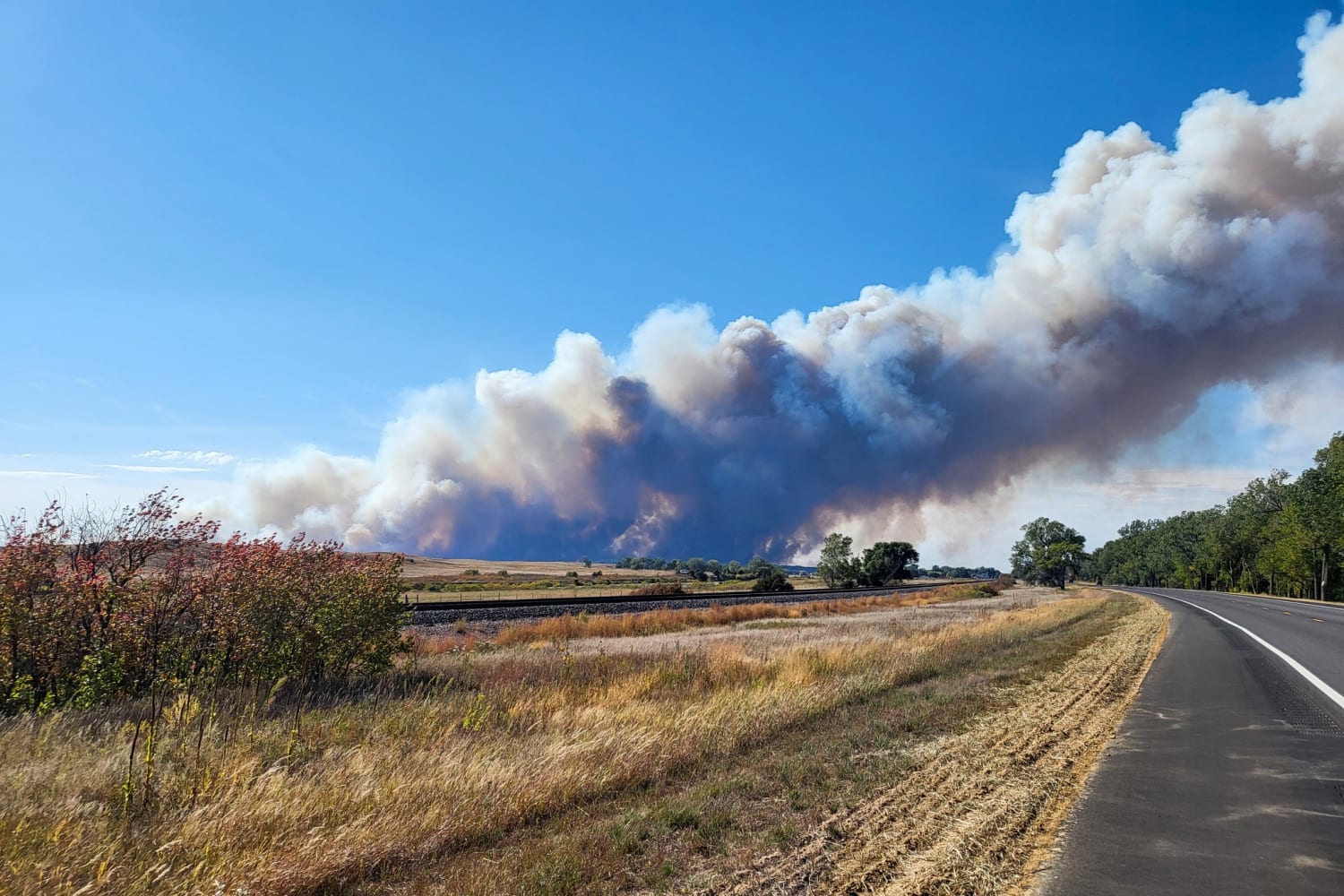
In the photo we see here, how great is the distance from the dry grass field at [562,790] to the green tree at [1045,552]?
12916 cm

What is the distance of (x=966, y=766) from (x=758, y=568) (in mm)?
126555

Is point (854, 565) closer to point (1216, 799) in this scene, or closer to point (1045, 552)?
point (1045, 552)

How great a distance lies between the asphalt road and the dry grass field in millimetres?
480

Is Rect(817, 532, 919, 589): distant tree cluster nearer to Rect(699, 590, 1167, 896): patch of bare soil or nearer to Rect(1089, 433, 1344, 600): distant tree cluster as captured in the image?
Rect(1089, 433, 1344, 600): distant tree cluster

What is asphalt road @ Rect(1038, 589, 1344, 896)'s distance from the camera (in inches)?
206

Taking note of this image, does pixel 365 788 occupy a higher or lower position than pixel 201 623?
lower

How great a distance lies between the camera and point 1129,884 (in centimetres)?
511

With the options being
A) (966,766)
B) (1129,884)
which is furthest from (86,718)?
(1129,884)

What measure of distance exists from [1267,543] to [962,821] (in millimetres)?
117228

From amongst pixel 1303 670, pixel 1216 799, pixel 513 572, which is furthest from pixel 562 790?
pixel 513 572

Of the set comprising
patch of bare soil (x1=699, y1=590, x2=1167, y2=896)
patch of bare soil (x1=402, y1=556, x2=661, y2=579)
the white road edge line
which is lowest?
patch of bare soil (x1=402, y1=556, x2=661, y2=579)

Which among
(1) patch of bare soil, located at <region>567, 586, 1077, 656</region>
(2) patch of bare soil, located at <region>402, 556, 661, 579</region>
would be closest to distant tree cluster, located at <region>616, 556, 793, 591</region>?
(2) patch of bare soil, located at <region>402, 556, 661, 579</region>

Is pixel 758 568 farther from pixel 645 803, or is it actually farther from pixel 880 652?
pixel 645 803

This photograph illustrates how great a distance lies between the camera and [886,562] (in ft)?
414
